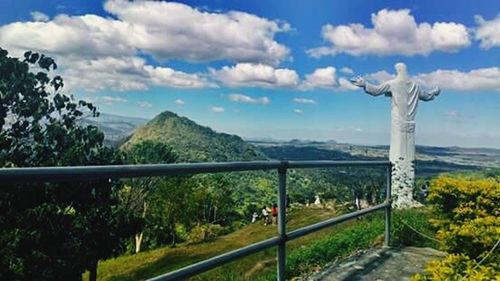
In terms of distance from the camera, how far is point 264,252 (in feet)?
10.0

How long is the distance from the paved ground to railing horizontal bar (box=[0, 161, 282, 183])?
165cm

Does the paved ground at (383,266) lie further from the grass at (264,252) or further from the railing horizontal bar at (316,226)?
the railing horizontal bar at (316,226)

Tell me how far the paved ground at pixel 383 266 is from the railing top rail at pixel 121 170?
1.35 meters

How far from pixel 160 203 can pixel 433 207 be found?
276 cm

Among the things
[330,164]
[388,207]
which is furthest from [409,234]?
[330,164]

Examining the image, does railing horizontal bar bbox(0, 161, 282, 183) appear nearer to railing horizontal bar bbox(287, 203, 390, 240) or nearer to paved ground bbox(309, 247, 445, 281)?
railing horizontal bar bbox(287, 203, 390, 240)

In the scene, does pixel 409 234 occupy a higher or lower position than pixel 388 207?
lower

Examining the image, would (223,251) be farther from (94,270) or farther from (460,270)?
(94,270)

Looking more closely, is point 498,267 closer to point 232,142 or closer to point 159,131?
point 232,142

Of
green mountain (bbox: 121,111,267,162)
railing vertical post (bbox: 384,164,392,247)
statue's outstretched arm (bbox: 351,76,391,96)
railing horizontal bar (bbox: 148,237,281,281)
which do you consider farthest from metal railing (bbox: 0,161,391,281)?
green mountain (bbox: 121,111,267,162)

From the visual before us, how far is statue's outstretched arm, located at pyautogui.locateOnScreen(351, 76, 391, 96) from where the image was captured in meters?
13.4

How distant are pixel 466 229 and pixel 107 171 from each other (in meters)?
2.12

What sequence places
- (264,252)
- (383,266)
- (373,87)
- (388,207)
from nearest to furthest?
(264,252) < (383,266) < (388,207) < (373,87)

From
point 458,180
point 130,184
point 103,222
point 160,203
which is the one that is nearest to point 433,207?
point 458,180
